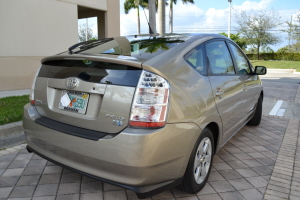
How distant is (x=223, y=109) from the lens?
3062 mm

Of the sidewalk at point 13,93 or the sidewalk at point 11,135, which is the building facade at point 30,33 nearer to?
the sidewalk at point 13,93

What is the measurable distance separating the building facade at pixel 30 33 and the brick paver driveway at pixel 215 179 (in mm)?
5339

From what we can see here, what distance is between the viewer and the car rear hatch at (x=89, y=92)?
214cm

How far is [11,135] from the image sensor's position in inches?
167

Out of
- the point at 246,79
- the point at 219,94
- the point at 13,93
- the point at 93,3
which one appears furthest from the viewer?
the point at 93,3

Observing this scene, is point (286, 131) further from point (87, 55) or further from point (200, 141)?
point (87, 55)

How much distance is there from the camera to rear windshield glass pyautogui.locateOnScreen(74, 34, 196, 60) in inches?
101

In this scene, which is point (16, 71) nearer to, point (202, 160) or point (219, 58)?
point (219, 58)

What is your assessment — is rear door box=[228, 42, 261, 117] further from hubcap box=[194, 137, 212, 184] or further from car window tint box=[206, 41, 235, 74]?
hubcap box=[194, 137, 212, 184]

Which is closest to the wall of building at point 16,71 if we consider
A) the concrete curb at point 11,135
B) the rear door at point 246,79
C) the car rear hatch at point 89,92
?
the concrete curb at point 11,135

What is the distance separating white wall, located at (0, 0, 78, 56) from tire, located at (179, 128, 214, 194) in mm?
7497

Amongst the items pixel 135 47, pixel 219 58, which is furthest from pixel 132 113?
pixel 219 58

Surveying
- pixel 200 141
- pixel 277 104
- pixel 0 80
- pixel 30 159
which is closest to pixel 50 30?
A: pixel 0 80

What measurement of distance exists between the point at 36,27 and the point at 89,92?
7.64m
